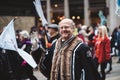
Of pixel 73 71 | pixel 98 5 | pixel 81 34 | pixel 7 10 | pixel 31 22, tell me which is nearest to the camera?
pixel 73 71

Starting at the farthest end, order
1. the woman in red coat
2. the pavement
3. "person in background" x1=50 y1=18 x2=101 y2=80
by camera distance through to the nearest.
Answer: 1. the pavement
2. the woman in red coat
3. "person in background" x1=50 y1=18 x2=101 y2=80

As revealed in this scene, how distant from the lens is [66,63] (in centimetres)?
598

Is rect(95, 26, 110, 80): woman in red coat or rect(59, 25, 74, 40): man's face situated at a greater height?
rect(59, 25, 74, 40): man's face

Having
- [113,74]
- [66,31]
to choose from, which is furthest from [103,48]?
[66,31]

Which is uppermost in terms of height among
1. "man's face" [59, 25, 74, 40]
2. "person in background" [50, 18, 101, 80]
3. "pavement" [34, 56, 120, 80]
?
"man's face" [59, 25, 74, 40]

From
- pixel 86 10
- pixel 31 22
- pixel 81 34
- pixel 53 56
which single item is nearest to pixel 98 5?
pixel 86 10

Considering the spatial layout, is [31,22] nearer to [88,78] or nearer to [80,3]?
[88,78]

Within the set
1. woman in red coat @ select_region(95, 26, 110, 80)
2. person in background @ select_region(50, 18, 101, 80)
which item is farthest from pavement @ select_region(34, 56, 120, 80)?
person in background @ select_region(50, 18, 101, 80)

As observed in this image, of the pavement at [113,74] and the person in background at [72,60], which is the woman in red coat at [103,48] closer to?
the pavement at [113,74]

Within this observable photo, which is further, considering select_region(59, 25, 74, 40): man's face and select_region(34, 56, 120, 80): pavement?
select_region(34, 56, 120, 80): pavement

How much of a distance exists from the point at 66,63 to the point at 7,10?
13115mm

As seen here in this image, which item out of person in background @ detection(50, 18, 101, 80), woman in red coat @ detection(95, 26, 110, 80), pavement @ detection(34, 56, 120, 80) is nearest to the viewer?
person in background @ detection(50, 18, 101, 80)

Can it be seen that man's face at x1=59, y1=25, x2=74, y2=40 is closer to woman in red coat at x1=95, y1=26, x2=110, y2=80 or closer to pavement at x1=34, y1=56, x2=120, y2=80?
woman in red coat at x1=95, y1=26, x2=110, y2=80

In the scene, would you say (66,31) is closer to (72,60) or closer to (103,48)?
(72,60)
